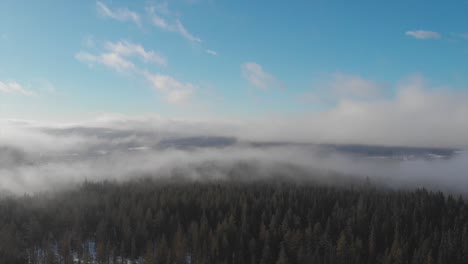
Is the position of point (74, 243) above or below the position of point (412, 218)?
below

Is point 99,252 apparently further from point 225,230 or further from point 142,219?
point 225,230

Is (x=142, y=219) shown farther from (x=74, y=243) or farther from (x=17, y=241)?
(x=17, y=241)

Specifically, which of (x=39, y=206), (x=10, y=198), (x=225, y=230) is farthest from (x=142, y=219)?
(x=10, y=198)

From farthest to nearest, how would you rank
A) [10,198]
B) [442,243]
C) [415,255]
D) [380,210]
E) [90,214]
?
[10,198] → [380,210] → [90,214] → [442,243] → [415,255]

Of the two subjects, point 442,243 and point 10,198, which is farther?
point 10,198

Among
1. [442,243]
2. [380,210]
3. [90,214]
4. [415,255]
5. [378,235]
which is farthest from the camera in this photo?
[380,210]

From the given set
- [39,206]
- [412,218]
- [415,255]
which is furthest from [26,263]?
[412,218]
